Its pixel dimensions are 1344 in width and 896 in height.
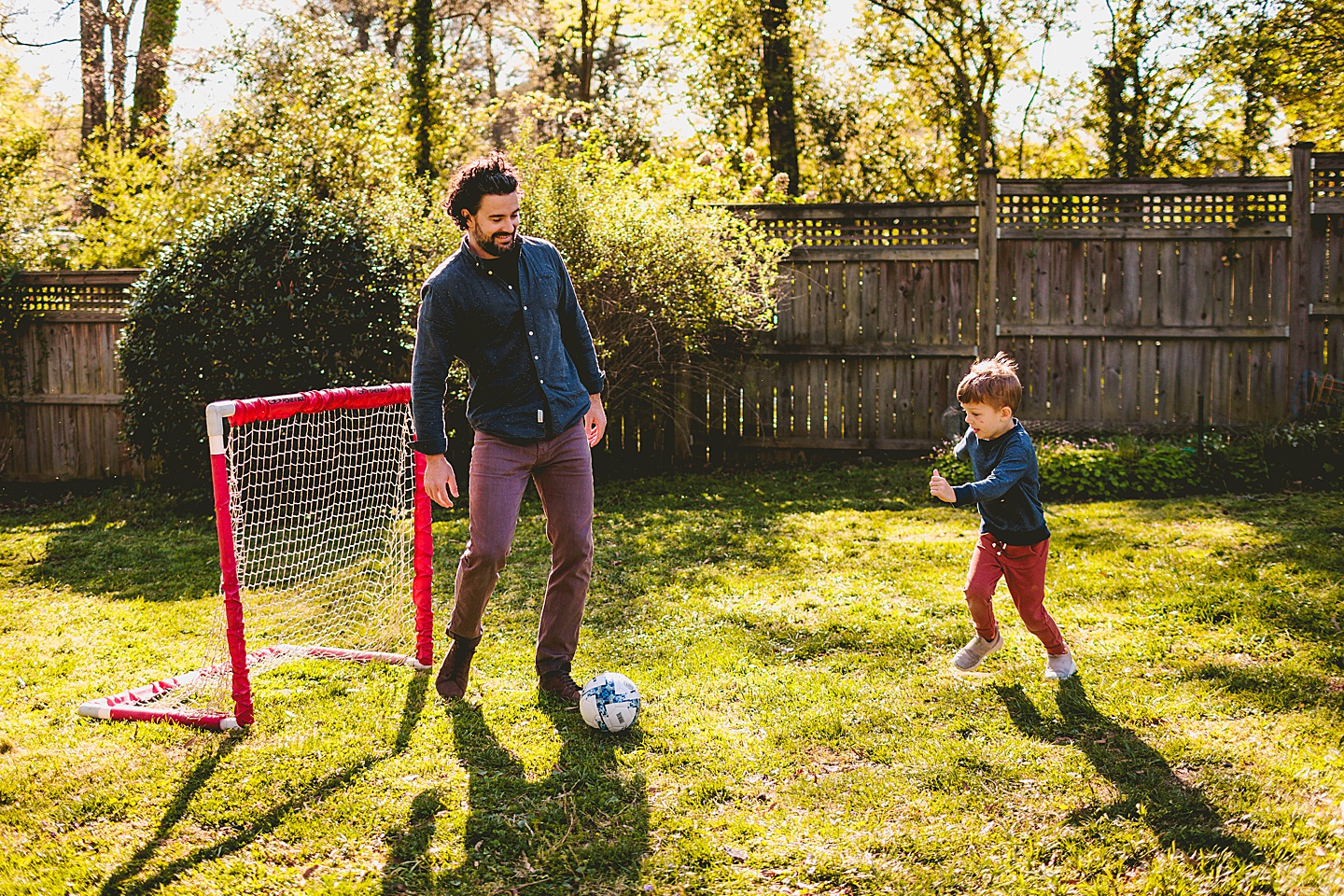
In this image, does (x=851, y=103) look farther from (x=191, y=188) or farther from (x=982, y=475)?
(x=982, y=475)

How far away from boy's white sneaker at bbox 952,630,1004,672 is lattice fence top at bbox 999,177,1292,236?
5856 millimetres

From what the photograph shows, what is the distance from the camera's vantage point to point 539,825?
3.16m

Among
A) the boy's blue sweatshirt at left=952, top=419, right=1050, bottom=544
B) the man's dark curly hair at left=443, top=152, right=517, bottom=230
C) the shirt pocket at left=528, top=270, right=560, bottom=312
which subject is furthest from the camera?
the boy's blue sweatshirt at left=952, top=419, right=1050, bottom=544

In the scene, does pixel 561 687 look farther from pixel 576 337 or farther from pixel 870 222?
pixel 870 222

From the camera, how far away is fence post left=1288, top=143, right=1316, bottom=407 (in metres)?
8.90

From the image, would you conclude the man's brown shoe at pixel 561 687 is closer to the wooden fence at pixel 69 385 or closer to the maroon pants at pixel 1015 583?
the maroon pants at pixel 1015 583

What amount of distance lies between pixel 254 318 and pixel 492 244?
473 cm

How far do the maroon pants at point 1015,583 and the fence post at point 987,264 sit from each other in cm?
539

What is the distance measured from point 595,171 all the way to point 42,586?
5.12 m

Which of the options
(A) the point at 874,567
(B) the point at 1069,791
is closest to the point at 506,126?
(A) the point at 874,567

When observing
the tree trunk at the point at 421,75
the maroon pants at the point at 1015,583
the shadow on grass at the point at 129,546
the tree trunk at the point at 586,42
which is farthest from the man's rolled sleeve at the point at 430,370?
the tree trunk at the point at 586,42

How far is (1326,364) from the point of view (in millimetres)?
9008

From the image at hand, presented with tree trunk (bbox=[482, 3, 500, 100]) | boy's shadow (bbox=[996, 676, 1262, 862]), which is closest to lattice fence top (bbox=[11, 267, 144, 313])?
boy's shadow (bbox=[996, 676, 1262, 862])

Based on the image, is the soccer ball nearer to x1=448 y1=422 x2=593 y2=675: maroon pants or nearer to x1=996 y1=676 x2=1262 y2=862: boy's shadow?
x1=448 y1=422 x2=593 y2=675: maroon pants
